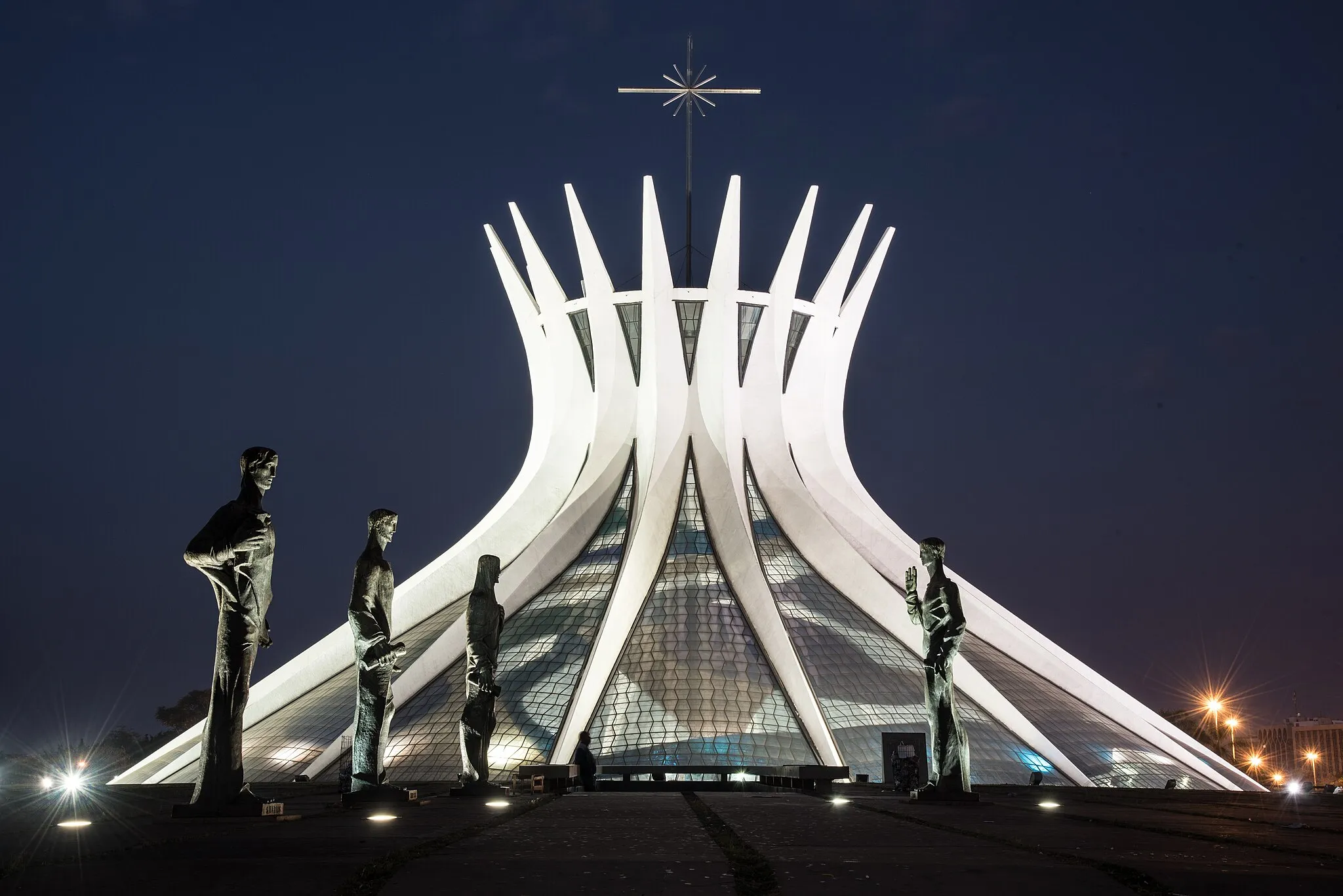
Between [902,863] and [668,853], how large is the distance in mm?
959

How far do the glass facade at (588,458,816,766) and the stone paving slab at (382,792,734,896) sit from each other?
15.0 m

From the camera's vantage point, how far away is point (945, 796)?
10.9 m

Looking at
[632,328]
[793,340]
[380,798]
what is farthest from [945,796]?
[793,340]

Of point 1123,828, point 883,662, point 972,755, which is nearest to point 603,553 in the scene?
point 883,662

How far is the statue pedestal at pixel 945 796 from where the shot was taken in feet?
34.8

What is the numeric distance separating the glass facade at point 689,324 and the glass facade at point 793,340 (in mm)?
2415

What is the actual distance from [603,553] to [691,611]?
2779mm

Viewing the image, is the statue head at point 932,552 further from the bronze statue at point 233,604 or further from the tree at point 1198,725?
the tree at point 1198,725

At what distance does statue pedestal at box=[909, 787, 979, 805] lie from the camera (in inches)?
418

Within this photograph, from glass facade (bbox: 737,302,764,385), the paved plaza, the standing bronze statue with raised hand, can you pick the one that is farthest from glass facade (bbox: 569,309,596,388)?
the paved plaza

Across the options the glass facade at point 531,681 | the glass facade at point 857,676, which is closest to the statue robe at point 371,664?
the glass facade at point 531,681

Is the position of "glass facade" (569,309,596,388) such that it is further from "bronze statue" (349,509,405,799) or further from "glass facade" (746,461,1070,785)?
"bronze statue" (349,509,405,799)

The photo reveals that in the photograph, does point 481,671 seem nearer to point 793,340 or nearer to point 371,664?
point 371,664

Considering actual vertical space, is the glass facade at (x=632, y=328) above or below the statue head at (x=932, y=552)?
above
